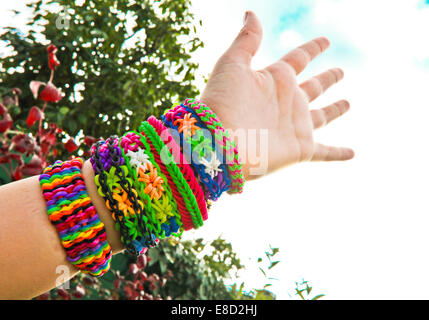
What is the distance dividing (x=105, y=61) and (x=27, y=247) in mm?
2122

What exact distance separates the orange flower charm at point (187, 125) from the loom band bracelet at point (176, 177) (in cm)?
7

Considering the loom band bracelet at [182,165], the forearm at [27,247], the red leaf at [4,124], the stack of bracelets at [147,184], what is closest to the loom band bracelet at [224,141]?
the stack of bracelets at [147,184]

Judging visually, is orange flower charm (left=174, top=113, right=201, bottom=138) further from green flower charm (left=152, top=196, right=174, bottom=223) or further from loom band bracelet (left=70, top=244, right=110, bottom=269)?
loom band bracelet (left=70, top=244, right=110, bottom=269)

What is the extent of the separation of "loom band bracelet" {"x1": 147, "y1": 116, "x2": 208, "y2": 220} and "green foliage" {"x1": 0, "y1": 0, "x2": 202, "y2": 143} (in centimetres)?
175

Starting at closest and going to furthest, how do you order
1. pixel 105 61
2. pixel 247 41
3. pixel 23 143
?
pixel 247 41 → pixel 23 143 → pixel 105 61

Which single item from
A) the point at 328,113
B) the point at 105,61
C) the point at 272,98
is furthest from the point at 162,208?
the point at 105,61

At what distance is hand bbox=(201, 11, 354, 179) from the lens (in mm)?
1155

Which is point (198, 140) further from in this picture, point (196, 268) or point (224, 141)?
point (196, 268)

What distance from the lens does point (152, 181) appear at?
34.8 inches

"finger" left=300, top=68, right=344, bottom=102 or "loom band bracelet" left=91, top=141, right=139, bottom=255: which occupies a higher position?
"finger" left=300, top=68, right=344, bottom=102

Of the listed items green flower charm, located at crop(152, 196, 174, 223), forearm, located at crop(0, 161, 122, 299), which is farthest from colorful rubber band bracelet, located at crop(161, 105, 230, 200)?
forearm, located at crop(0, 161, 122, 299)

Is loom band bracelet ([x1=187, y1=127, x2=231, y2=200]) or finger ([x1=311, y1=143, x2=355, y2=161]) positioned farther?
finger ([x1=311, y1=143, x2=355, y2=161])

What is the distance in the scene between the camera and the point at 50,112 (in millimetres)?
2342

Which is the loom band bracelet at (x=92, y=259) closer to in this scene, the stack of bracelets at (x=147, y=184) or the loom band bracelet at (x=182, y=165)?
the stack of bracelets at (x=147, y=184)
